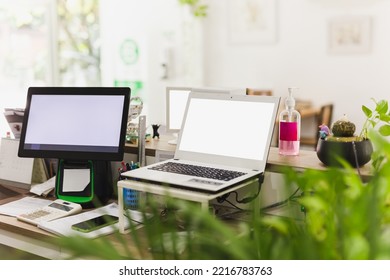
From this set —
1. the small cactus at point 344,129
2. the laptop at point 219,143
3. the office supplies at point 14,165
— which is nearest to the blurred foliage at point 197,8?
A: the office supplies at point 14,165

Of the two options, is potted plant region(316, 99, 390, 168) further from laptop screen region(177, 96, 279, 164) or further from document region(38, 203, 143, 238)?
document region(38, 203, 143, 238)

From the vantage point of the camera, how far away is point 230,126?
2.09 metres

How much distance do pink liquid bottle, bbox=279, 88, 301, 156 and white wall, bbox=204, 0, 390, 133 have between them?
11.2ft

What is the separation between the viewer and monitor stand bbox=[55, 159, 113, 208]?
2.38 meters

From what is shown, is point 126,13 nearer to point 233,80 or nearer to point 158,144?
point 233,80

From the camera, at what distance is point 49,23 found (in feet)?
18.4

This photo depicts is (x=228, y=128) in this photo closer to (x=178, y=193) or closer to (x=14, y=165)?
(x=178, y=193)

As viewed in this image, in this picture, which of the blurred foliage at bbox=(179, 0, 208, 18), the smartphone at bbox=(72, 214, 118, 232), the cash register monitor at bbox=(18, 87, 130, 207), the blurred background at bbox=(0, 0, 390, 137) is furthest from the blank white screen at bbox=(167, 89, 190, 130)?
the blurred foliage at bbox=(179, 0, 208, 18)

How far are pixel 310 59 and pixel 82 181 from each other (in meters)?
3.79

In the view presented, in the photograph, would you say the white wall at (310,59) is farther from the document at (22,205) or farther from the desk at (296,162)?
the document at (22,205)

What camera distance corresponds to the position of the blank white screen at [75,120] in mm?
2342

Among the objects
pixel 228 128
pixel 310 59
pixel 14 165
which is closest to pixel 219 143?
pixel 228 128
